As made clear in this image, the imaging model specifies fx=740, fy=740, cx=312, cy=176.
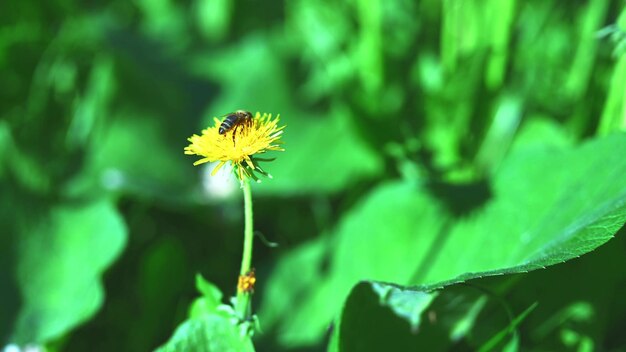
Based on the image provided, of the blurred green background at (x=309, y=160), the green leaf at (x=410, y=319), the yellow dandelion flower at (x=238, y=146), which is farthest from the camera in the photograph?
the blurred green background at (x=309, y=160)

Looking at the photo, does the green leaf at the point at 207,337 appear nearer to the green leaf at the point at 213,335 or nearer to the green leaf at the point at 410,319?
the green leaf at the point at 213,335

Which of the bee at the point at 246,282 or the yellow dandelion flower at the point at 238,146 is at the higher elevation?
the yellow dandelion flower at the point at 238,146

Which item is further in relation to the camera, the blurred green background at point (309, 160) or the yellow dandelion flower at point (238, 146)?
the blurred green background at point (309, 160)

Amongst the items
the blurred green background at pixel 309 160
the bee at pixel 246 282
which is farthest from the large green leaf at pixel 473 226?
the bee at pixel 246 282

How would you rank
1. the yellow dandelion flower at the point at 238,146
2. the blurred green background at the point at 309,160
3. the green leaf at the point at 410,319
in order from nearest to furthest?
1. the yellow dandelion flower at the point at 238,146
2. the green leaf at the point at 410,319
3. the blurred green background at the point at 309,160

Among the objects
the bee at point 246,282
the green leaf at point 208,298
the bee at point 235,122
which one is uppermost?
the bee at point 235,122

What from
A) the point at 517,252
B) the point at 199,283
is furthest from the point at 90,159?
the point at 517,252

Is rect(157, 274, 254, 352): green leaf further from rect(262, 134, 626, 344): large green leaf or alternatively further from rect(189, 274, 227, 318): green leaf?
rect(262, 134, 626, 344): large green leaf
